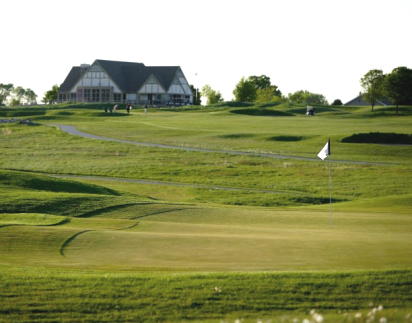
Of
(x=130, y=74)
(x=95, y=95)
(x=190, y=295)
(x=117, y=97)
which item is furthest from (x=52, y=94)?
(x=190, y=295)

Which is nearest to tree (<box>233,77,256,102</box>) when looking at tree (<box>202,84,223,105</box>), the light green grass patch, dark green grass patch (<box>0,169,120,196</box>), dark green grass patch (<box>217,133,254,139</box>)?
tree (<box>202,84,223,105</box>)

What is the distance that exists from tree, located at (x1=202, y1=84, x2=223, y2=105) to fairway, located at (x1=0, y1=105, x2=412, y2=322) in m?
127

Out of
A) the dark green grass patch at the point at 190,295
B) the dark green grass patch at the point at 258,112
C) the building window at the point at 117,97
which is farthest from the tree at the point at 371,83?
the dark green grass patch at the point at 190,295

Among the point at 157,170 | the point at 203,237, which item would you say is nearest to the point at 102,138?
the point at 157,170

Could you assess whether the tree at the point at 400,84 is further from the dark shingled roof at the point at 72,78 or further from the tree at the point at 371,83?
the dark shingled roof at the point at 72,78

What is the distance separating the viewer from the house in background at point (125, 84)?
147 metres

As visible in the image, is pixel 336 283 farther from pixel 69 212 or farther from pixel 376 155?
pixel 376 155

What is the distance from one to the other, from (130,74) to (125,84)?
2951mm

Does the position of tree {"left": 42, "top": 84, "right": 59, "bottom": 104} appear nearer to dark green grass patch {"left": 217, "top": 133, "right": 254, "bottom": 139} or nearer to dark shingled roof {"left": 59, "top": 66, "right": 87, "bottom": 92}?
dark shingled roof {"left": 59, "top": 66, "right": 87, "bottom": 92}

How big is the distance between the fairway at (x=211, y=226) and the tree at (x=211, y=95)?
12674 centimetres

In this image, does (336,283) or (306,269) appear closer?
(336,283)

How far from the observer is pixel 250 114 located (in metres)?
112

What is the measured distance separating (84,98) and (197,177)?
345ft

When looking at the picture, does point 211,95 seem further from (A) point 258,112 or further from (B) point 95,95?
(A) point 258,112
